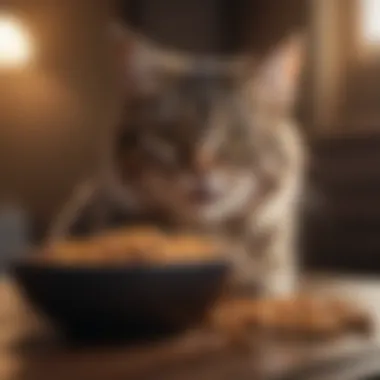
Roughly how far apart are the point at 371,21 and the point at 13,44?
88 cm

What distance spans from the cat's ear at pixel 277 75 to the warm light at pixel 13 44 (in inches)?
27.8

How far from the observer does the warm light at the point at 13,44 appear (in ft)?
5.59

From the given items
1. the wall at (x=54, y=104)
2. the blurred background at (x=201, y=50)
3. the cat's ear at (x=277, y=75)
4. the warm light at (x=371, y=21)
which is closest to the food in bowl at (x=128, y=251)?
the cat's ear at (x=277, y=75)

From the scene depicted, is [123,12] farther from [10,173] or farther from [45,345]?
[45,345]

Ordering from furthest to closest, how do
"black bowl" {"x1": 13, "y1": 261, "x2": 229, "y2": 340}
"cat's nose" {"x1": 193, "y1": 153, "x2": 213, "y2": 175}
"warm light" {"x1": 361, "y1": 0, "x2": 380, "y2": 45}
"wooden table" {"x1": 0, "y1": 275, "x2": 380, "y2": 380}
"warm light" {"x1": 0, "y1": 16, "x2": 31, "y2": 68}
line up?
"warm light" {"x1": 361, "y1": 0, "x2": 380, "y2": 45} < "warm light" {"x1": 0, "y1": 16, "x2": 31, "y2": 68} < "cat's nose" {"x1": 193, "y1": 153, "x2": 213, "y2": 175} < "black bowl" {"x1": 13, "y1": 261, "x2": 229, "y2": 340} < "wooden table" {"x1": 0, "y1": 275, "x2": 380, "y2": 380}

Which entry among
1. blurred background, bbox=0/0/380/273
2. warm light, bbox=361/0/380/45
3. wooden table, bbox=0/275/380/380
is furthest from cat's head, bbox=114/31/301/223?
warm light, bbox=361/0/380/45

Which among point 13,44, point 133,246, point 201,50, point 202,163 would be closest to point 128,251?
point 133,246

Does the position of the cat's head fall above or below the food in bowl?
above

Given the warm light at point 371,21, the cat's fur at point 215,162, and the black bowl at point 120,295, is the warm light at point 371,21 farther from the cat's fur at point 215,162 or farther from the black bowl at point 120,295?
the black bowl at point 120,295

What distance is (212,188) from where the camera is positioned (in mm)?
1022

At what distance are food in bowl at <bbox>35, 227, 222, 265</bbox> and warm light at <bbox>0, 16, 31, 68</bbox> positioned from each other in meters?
0.98

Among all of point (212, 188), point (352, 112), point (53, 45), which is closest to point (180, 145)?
point (212, 188)

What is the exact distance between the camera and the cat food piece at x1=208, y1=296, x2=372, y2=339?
2.40ft

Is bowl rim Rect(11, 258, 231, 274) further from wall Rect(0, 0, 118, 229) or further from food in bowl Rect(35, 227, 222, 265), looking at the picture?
wall Rect(0, 0, 118, 229)
